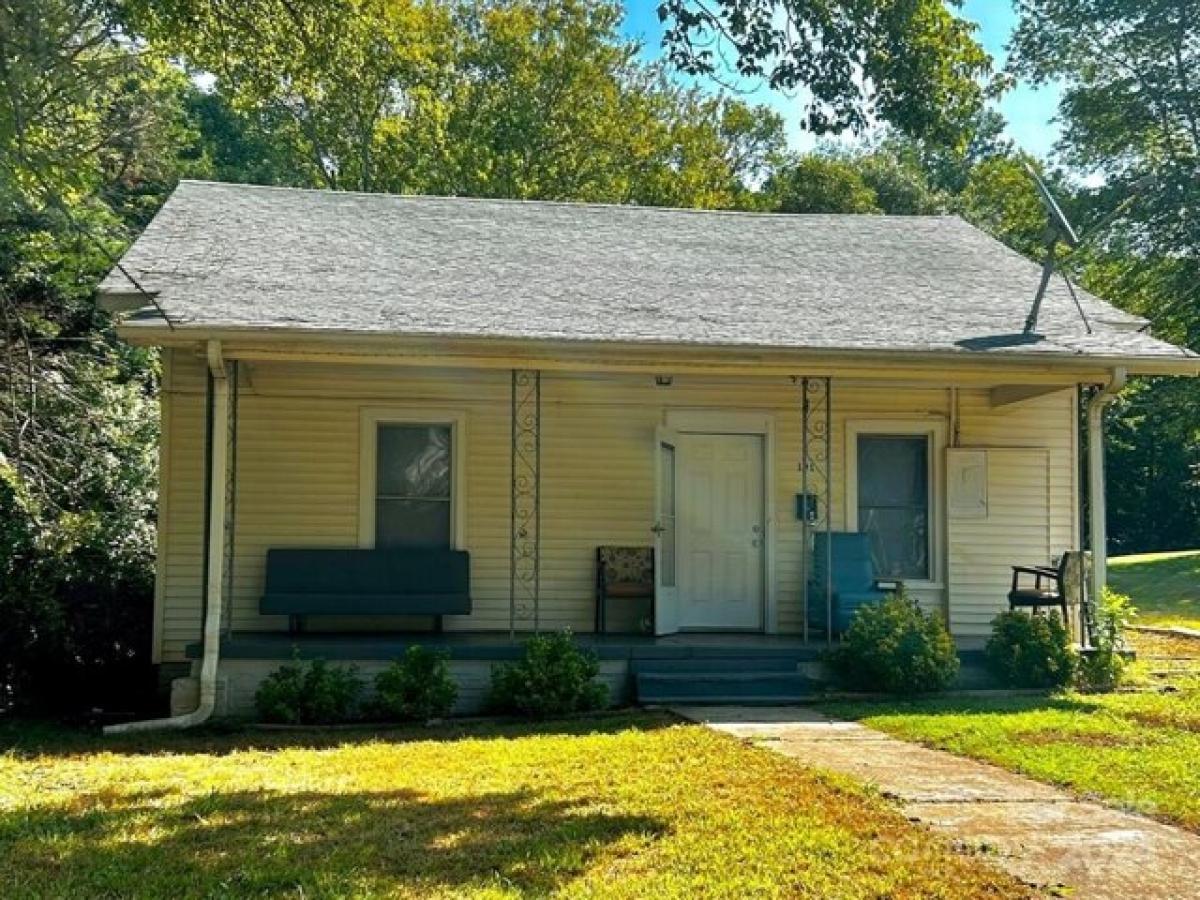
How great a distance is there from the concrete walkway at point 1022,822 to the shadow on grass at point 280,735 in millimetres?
1342

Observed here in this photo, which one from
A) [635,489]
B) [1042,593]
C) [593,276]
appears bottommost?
[1042,593]

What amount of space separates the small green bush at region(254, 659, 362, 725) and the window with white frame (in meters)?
A: 5.18

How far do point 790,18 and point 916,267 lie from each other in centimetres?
624

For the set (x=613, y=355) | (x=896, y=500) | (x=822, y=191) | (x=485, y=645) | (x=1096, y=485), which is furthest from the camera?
(x=822, y=191)

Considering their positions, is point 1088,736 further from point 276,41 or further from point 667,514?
point 276,41

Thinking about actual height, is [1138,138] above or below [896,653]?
above

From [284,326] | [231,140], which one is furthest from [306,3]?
[231,140]

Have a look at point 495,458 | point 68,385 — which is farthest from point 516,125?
point 495,458

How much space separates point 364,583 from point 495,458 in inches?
65.9

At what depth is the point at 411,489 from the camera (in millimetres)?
10750

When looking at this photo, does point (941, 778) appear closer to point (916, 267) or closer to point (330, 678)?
point (330, 678)

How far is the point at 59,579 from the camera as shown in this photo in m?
9.73

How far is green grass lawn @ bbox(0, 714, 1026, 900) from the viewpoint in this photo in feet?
13.9

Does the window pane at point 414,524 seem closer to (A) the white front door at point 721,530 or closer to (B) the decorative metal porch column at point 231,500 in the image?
(B) the decorative metal porch column at point 231,500
